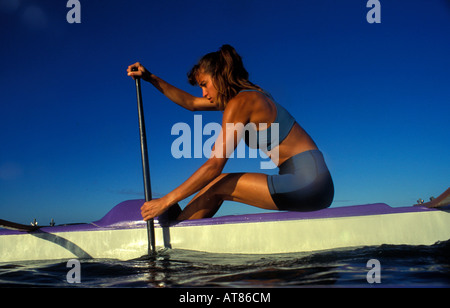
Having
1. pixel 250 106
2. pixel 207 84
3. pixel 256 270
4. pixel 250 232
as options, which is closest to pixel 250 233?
pixel 250 232

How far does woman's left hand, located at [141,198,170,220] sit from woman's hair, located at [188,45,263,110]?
3.56 feet

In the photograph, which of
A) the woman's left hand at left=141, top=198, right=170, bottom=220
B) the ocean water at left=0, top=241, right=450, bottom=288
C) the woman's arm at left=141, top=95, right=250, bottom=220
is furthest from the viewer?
the woman's left hand at left=141, top=198, right=170, bottom=220

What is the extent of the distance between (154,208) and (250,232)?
3.05 feet

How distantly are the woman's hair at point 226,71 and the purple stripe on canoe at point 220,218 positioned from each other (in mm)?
1123

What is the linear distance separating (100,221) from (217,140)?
5.41 ft

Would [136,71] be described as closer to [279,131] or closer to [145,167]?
[145,167]

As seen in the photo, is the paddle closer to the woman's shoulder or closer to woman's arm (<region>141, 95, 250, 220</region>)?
woman's arm (<region>141, 95, 250, 220</region>)

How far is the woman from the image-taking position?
2.78 meters

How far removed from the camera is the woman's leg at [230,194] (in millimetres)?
2912

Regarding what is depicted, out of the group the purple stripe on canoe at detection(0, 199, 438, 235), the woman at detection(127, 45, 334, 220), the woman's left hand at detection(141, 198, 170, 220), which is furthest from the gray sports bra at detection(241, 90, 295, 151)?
the woman's left hand at detection(141, 198, 170, 220)

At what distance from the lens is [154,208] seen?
3.05 metres

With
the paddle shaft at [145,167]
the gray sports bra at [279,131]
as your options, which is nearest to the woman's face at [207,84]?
the gray sports bra at [279,131]

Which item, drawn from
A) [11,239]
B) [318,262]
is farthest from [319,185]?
[11,239]
